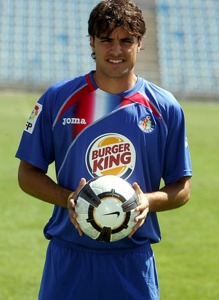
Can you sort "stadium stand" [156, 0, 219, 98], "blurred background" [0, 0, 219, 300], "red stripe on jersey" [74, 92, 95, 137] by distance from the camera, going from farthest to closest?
"stadium stand" [156, 0, 219, 98]
"blurred background" [0, 0, 219, 300]
"red stripe on jersey" [74, 92, 95, 137]

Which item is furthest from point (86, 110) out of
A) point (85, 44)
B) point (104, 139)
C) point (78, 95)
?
point (85, 44)

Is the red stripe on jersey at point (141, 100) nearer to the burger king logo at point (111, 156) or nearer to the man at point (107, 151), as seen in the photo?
the man at point (107, 151)

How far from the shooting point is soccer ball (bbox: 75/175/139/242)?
3898 mm

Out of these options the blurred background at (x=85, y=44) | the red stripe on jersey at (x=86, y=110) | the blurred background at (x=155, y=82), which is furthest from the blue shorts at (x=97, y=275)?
the blurred background at (x=85, y=44)

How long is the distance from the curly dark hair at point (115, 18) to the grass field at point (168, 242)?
4.18m

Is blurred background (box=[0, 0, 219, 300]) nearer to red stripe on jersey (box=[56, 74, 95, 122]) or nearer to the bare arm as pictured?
the bare arm

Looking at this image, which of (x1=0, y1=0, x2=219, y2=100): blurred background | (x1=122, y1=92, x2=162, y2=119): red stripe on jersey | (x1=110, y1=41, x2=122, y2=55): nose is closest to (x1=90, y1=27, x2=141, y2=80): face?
(x1=110, y1=41, x2=122, y2=55): nose

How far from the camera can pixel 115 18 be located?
4.05 metres

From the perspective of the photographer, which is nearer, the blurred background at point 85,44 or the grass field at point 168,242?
the grass field at point 168,242

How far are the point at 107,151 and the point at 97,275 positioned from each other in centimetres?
59

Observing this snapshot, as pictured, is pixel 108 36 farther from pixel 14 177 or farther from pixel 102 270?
pixel 14 177

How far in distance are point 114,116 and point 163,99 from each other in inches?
10.3

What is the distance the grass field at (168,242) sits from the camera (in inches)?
332

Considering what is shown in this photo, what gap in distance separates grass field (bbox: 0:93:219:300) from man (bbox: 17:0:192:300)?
371 centimetres
